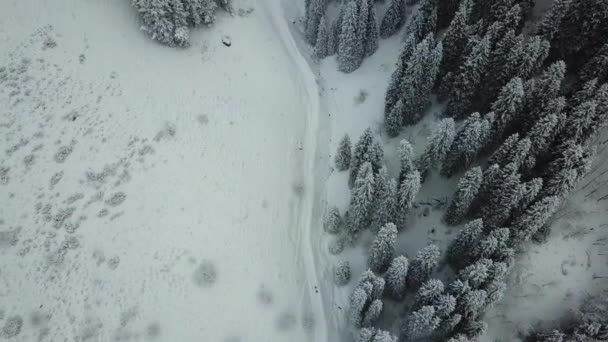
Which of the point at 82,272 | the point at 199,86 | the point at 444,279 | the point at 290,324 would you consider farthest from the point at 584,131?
the point at 82,272

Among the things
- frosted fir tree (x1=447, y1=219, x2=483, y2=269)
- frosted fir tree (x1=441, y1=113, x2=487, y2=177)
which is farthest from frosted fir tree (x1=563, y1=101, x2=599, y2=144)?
frosted fir tree (x1=447, y1=219, x2=483, y2=269)

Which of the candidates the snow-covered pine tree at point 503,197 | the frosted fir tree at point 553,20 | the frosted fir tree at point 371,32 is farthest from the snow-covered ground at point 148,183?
the frosted fir tree at point 553,20

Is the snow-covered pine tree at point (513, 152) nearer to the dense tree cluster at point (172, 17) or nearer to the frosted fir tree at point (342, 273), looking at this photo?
the frosted fir tree at point (342, 273)

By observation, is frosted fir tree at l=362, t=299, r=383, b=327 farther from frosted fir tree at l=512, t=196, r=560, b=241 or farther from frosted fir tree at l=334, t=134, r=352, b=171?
frosted fir tree at l=334, t=134, r=352, b=171

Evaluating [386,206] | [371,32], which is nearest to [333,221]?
[386,206]

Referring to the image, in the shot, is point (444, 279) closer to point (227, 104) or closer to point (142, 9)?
point (227, 104)

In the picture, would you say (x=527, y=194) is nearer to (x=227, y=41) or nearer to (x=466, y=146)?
(x=466, y=146)
